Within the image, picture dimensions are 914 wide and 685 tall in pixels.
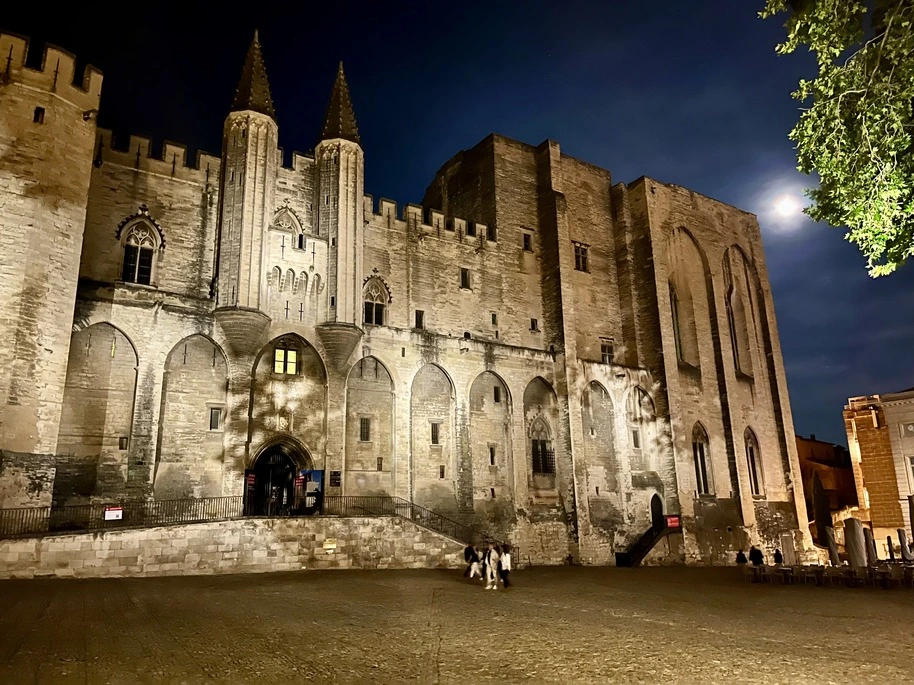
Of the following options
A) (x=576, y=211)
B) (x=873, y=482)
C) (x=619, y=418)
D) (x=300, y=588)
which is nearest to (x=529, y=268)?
(x=576, y=211)

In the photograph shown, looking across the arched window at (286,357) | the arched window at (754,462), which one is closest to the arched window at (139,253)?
the arched window at (286,357)

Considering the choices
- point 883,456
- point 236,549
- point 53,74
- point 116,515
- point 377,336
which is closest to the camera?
point 116,515

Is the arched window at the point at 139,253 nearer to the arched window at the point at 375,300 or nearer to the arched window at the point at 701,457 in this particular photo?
the arched window at the point at 375,300

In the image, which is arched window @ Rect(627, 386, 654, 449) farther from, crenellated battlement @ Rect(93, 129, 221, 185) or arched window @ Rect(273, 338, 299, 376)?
crenellated battlement @ Rect(93, 129, 221, 185)

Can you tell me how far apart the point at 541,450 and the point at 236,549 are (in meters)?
15.0

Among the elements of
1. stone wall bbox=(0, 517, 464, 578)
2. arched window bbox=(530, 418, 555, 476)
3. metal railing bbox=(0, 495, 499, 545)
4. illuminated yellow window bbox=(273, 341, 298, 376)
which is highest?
illuminated yellow window bbox=(273, 341, 298, 376)

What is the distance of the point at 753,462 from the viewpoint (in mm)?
35500

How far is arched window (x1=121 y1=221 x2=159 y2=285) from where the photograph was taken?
72.6 ft

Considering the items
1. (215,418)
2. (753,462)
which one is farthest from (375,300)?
(753,462)

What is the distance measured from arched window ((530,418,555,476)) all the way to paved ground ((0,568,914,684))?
12.4 meters

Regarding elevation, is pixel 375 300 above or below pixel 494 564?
above

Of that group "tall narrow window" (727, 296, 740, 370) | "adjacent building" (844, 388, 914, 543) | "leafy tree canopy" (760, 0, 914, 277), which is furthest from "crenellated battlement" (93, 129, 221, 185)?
"adjacent building" (844, 388, 914, 543)

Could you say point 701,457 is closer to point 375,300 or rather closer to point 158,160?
point 375,300

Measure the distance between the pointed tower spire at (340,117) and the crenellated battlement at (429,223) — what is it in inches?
116
